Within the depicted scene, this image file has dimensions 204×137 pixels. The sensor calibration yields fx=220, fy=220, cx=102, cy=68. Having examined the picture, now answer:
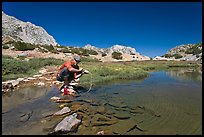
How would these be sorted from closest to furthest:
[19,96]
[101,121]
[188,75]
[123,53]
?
[101,121]
[19,96]
[188,75]
[123,53]

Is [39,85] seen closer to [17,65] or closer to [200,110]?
[17,65]

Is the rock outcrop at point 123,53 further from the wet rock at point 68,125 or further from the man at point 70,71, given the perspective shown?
the wet rock at point 68,125

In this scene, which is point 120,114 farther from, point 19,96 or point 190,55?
point 190,55

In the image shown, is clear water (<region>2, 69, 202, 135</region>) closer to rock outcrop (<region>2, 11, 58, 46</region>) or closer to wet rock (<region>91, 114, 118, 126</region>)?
wet rock (<region>91, 114, 118, 126</region>)

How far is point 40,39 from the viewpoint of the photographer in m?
108

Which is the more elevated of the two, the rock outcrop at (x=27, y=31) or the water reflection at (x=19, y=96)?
the rock outcrop at (x=27, y=31)

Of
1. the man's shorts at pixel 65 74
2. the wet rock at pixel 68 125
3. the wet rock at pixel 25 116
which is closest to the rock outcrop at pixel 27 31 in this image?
the man's shorts at pixel 65 74

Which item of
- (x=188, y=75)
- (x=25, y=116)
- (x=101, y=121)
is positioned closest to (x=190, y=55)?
(x=188, y=75)

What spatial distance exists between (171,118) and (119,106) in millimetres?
2101

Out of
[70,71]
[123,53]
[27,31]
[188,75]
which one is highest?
[27,31]

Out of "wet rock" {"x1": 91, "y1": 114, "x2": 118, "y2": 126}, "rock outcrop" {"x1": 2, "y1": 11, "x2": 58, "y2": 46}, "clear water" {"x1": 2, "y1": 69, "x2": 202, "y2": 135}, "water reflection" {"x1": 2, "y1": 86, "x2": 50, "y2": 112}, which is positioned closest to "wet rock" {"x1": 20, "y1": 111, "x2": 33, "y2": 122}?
"clear water" {"x1": 2, "y1": 69, "x2": 202, "y2": 135}

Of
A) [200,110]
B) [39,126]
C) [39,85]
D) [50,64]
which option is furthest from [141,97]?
[50,64]

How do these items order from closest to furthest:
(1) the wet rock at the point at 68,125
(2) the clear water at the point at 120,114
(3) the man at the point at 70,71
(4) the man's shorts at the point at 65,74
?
(1) the wet rock at the point at 68,125 → (2) the clear water at the point at 120,114 → (3) the man at the point at 70,71 → (4) the man's shorts at the point at 65,74

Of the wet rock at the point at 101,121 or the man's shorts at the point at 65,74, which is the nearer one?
the wet rock at the point at 101,121
